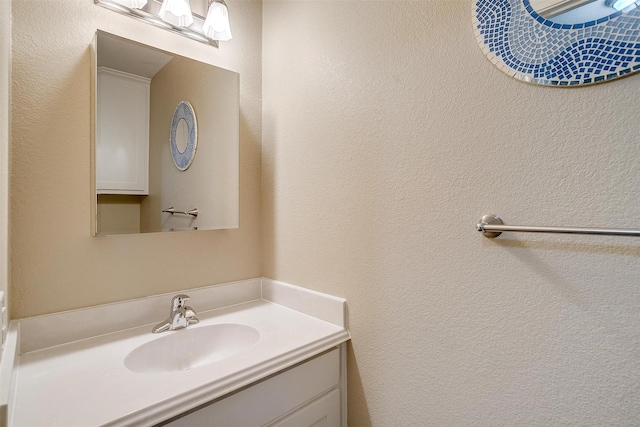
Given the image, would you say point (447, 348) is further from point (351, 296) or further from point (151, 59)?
point (151, 59)

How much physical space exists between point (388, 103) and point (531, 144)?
443mm

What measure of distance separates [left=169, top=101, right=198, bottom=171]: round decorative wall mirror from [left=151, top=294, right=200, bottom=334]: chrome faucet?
511mm

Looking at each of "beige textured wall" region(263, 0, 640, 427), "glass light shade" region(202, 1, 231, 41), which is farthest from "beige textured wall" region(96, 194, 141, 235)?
"glass light shade" region(202, 1, 231, 41)

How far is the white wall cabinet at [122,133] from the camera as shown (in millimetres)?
1112

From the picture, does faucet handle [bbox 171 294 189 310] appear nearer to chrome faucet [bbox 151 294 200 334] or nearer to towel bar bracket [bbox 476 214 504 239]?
chrome faucet [bbox 151 294 200 334]

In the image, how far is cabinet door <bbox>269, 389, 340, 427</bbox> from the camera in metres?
1.02

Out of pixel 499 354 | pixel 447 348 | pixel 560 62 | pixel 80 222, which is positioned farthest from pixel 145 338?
pixel 560 62

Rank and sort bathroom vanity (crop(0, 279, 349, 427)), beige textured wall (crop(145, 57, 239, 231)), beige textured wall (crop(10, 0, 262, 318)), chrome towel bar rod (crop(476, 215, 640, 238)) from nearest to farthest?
chrome towel bar rod (crop(476, 215, 640, 238)) → bathroom vanity (crop(0, 279, 349, 427)) → beige textured wall (crop(10, 0, 262, 318)) → beige textured wall (crop(145, 57, 239, 231))

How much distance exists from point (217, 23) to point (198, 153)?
1.70 ft

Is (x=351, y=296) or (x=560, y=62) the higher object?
(x=560, y=62)

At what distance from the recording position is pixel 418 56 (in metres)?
0.99

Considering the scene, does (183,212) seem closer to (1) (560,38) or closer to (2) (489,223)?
(2) (489,223)

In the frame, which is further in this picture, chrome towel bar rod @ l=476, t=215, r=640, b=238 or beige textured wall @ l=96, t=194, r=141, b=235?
beige textured wall @ l=96, t=194, r=141, b=235

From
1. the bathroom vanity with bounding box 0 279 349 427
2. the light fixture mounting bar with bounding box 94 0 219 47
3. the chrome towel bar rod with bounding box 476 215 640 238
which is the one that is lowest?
the bathroom vanity with bounding box 0 279 349 427
